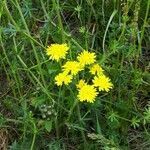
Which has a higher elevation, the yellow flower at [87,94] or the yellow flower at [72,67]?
the yellow flower at [72,67]

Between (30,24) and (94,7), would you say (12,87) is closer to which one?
(30,24)

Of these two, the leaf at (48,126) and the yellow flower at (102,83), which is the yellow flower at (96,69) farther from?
the leaf at (48,126)

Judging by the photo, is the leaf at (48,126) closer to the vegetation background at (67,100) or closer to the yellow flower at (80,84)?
the vegetation background at (67,100)

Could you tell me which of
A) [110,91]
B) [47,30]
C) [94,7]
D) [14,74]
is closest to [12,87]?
[14,74]

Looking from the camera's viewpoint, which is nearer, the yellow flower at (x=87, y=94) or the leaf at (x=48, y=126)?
the yellow flower at (x=87, y=94)

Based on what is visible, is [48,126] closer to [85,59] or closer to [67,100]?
[67,100]

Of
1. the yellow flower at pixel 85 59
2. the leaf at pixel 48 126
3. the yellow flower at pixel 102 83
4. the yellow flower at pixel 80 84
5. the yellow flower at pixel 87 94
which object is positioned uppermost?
the yellow flower at pixel 85 59

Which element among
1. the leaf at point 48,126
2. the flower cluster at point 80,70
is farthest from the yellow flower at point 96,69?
the leaf at point 48,126

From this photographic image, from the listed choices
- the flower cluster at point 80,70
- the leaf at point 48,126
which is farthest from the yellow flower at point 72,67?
the leaf at point 48,126
